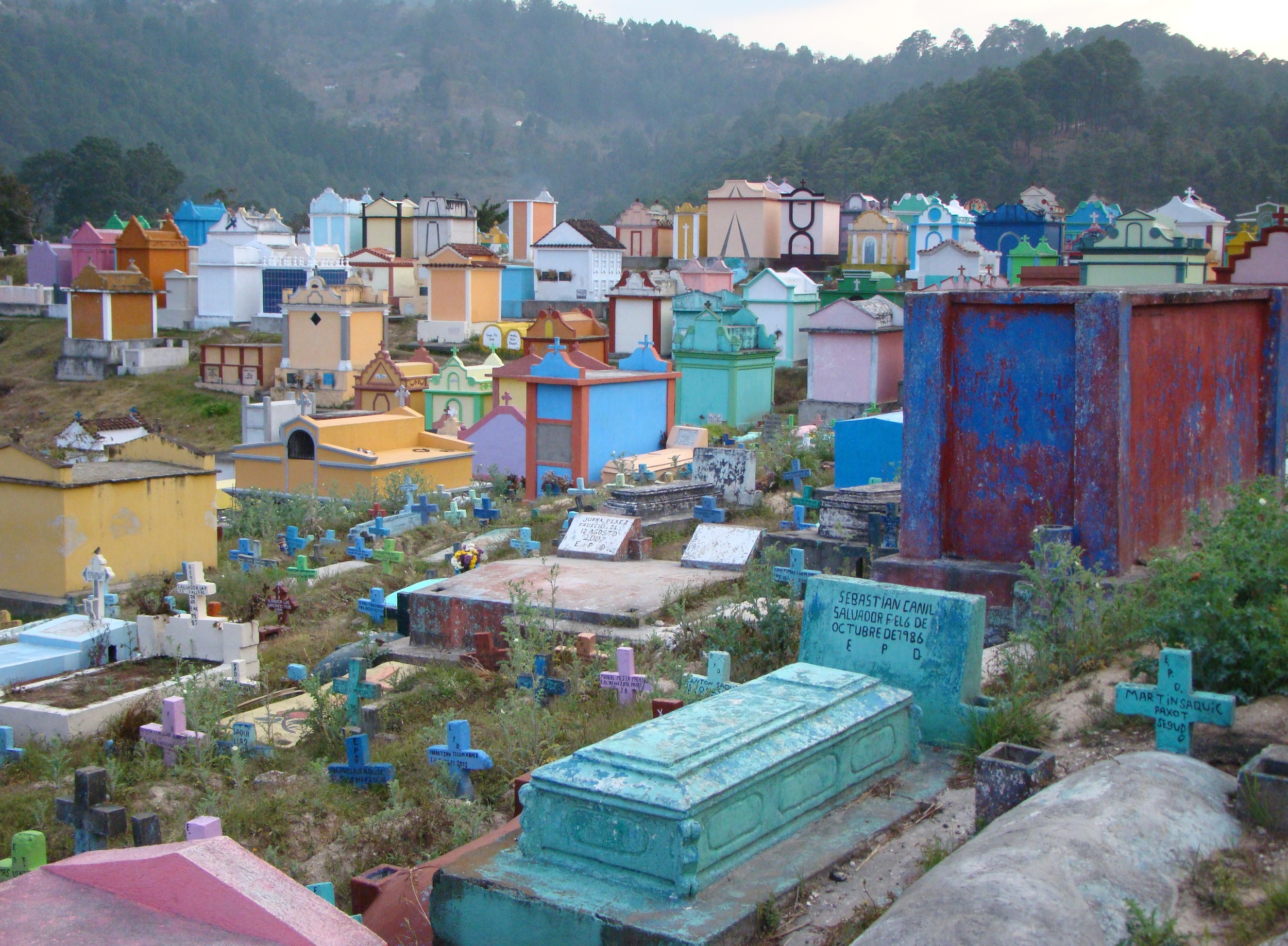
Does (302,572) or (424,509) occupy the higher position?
(424,509)

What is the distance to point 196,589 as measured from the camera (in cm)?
1032

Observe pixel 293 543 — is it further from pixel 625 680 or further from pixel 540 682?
pixel 625 680

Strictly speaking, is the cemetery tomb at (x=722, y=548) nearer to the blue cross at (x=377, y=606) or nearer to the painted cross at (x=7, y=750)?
the blue cross at (x=377, y=606)

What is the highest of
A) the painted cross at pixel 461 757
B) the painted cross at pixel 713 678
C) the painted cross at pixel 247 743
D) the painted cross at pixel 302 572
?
the painted cross at pixel 713 678

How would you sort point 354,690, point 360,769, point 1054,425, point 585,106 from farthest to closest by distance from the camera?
point 585,106 < point 354,690 < point 1054,425 < point 360,769

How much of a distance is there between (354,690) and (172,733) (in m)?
1.08

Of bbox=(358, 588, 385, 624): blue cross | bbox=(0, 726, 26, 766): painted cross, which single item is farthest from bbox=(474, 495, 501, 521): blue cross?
bbox=(0, 726, 26, 766): painted cross

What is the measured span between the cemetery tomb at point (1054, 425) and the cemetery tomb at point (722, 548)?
2.73 m

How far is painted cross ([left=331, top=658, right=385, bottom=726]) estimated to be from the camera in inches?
304

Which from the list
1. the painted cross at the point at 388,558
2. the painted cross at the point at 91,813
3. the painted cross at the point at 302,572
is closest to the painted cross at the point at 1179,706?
the painted cross at the point at 91,813

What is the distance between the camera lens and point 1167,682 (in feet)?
15.7

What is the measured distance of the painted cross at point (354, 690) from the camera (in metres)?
7.72

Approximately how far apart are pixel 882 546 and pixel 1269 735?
498 cm

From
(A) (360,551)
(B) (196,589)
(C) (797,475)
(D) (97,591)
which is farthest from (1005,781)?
(A) (360,551)
